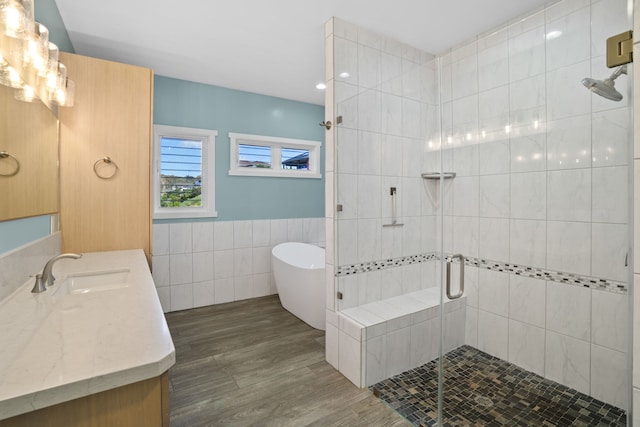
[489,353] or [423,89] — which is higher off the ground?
[423,89]

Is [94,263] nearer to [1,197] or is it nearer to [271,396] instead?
[1,197]

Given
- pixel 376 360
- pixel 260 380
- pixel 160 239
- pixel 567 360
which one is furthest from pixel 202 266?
pixel 567 360

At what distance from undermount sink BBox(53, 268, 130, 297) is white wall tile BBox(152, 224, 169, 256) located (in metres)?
1.60

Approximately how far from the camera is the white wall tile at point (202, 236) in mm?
3455

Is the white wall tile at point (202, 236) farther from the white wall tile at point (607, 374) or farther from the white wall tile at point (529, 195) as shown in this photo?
the white wall tile at point (607, 374)

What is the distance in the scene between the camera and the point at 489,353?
2.33 meters

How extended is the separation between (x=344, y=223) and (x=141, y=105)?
189 centimetres

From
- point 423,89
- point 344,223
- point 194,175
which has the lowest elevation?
point 344,223

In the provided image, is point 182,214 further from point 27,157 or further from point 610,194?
point 610,194

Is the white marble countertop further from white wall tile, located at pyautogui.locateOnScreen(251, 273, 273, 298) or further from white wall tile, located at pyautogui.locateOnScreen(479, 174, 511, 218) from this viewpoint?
white wall tile, located at pyautogui.locateOnScreen(251, 273, 273, 298)

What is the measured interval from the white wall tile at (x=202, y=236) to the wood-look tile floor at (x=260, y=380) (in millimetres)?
799

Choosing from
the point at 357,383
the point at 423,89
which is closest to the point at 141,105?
the point at 423,89

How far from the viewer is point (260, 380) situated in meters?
2.11

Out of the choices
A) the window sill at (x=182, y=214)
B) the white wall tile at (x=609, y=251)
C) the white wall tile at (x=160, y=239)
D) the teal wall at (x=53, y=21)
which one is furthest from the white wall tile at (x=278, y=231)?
the white wall tile at (x=609, y=251)
